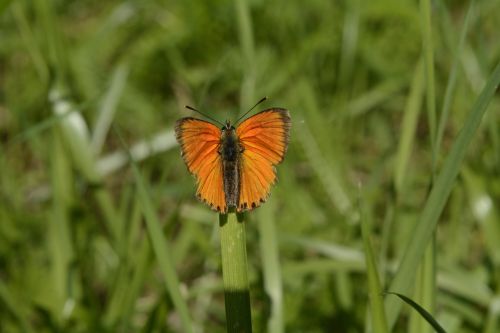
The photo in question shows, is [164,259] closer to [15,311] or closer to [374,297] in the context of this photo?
[374,297]

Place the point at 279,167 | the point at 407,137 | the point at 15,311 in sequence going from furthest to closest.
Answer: the point at 279,167
the point at 15,311
the point at 407,137

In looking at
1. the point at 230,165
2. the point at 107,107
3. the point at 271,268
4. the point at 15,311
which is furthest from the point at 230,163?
the point at 107,107

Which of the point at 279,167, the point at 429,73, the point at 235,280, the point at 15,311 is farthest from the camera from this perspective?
the point at 279,167

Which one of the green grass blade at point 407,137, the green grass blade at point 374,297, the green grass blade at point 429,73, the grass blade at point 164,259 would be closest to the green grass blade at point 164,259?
the grass blade at point 164,259

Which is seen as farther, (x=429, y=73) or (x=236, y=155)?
(x=236, y=155)

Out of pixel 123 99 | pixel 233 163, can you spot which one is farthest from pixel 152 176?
pixel 233 163

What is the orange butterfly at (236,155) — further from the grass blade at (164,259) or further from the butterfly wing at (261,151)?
the grass blade at (164,259)

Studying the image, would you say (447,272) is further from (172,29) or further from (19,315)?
(172,29)
